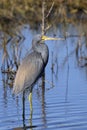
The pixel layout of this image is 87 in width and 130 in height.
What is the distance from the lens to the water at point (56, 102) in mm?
8172

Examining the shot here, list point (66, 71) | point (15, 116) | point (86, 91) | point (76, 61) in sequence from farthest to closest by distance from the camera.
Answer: point (76, 61)
point (66, 71)
point (86, 91)
point (15, 116)

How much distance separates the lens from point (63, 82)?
35.8 ft

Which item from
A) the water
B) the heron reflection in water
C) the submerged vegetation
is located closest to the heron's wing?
the heron reflection in water

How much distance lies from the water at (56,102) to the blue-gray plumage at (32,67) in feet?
1.23

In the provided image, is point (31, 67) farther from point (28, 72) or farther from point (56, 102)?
point (56, 102)

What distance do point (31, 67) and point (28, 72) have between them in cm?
11

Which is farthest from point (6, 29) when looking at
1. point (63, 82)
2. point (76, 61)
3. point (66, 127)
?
point (66, 127)

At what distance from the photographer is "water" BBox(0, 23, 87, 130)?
26.8 ft

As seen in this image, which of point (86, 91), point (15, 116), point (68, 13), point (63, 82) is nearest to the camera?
point (15, 116)

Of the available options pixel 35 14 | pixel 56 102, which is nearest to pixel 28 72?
pixel 56 102

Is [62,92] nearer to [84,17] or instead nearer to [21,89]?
[21,89]

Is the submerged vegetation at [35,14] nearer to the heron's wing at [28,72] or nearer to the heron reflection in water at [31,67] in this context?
the heron reflection in water at [31,67]

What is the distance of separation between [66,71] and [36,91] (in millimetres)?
1533

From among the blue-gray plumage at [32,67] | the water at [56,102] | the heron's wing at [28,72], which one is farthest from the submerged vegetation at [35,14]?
the heron's wing at [28,72]
